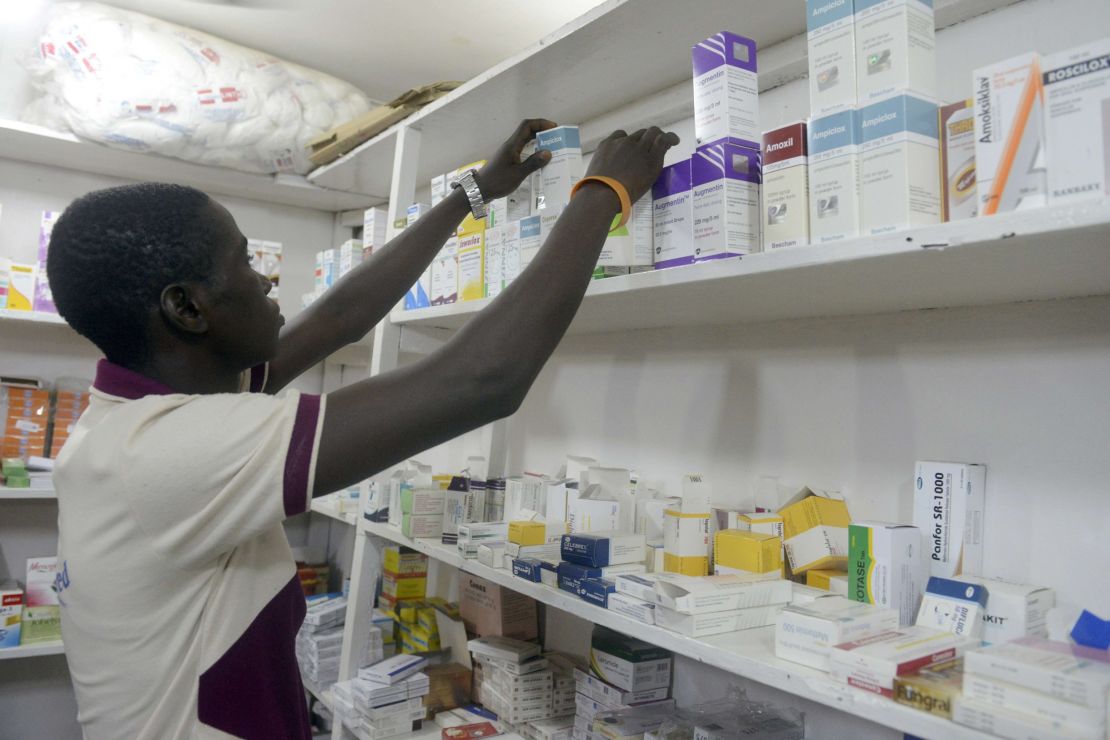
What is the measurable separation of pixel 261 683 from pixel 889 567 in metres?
0.81

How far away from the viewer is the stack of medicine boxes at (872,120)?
0.77 m

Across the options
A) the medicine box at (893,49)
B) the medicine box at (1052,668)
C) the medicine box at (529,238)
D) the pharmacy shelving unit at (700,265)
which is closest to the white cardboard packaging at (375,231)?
the pharmacy shelving unit at (700,265)

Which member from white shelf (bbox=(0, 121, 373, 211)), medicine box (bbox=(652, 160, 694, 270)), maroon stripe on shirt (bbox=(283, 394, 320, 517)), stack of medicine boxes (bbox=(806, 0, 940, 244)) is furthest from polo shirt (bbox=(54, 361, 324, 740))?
white shelf (bbox=(0, 121, 373, 211))

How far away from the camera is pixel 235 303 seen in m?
0.97

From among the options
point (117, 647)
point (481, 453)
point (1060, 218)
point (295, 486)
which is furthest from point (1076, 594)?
point (481, 453)

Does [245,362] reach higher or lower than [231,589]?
higher

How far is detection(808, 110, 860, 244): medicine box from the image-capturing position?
2.66 ft

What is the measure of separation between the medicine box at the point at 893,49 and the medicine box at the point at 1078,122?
0.47ft

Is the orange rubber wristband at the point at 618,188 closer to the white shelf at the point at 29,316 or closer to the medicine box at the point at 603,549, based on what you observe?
the medicine box at the point at 603,549

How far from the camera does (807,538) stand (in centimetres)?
106

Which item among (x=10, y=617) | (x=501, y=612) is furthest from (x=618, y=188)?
(x=10, y=617)

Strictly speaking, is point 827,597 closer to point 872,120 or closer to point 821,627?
point 821,627

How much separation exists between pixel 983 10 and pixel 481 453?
5.02 feet

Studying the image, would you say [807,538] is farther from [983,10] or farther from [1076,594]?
[983,10]
